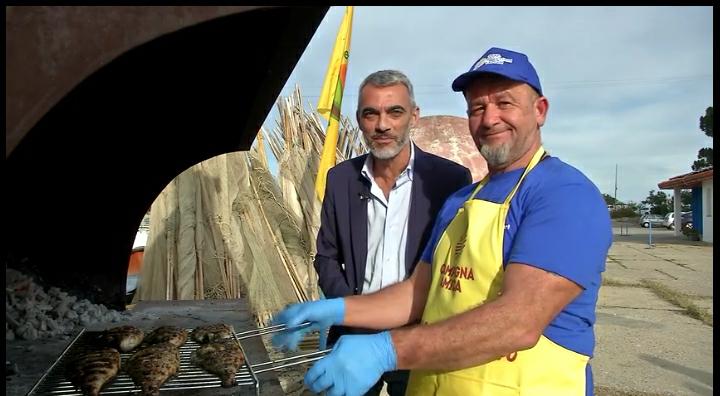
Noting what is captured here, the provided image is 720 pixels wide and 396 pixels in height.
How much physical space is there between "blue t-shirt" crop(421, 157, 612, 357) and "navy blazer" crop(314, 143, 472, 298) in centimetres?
95

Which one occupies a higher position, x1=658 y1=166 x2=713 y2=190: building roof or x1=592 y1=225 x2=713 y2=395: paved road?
x1=658 y1=166 x2=713 y2=190: building roof

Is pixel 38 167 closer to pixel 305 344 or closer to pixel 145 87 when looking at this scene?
pixel 145 87

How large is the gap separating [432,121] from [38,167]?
16.1ft

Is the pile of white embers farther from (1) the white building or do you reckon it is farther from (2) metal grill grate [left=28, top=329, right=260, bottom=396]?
(1) the white building

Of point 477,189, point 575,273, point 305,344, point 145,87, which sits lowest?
point 305,344

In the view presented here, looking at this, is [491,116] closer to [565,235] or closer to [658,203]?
[565,235]

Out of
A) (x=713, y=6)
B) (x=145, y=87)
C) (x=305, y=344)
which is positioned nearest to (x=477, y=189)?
(x=713, y=6)

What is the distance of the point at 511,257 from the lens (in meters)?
1.52

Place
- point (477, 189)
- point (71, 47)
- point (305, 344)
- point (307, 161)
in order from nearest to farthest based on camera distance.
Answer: point (71, 47) < point (477, 189) < point (305, 344) < point (307, 161)

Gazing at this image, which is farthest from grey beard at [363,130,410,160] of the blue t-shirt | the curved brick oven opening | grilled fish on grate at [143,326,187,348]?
grilled fish on grate at [143,326,187,348]

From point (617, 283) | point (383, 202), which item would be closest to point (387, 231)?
point (383, 202)

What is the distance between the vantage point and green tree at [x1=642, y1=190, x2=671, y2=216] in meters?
56.5

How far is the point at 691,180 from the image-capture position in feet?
70.8

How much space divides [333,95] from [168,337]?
133 inches
